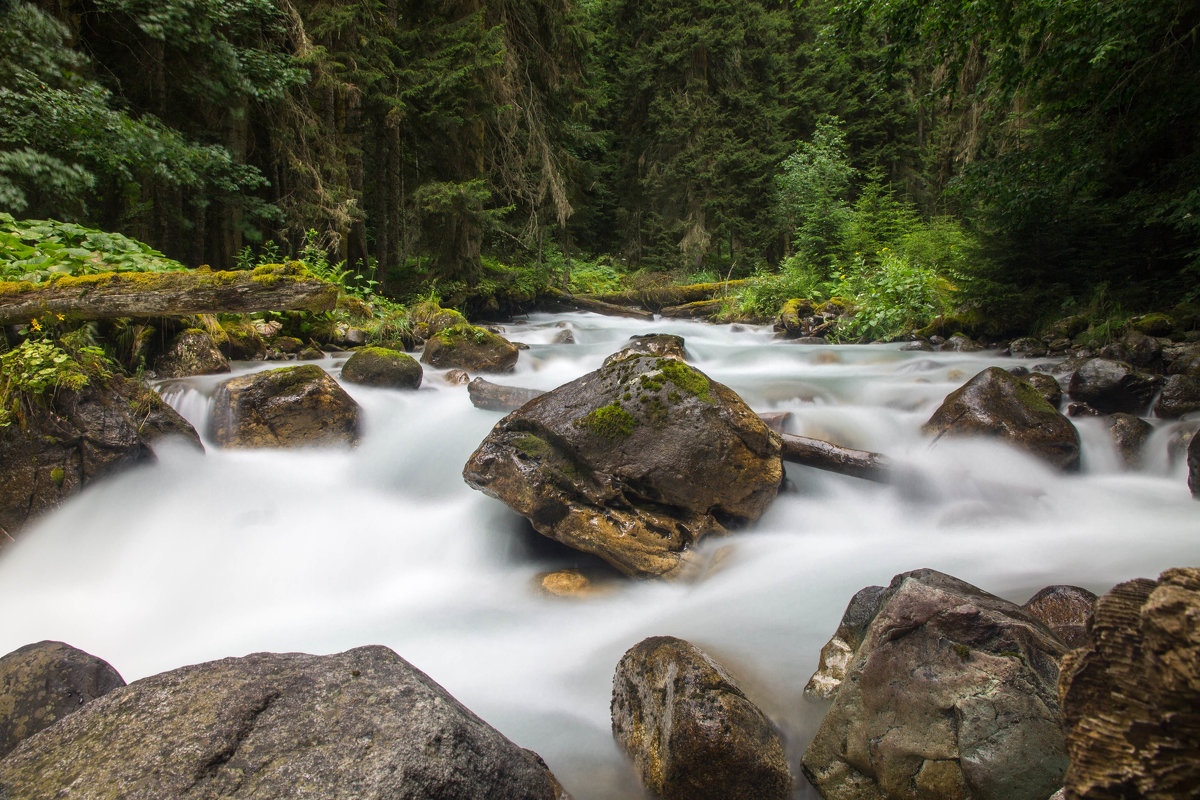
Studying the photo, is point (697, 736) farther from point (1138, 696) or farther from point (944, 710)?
point (1138, 696)

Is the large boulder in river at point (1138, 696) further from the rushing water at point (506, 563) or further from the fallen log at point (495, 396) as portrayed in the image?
the fallen log at point (495, 396)

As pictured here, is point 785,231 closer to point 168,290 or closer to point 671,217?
point 671,217

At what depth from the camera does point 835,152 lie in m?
19.2

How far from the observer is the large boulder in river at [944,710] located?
1872 millimetres

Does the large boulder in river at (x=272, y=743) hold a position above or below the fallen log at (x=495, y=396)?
above

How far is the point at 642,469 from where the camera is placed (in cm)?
412

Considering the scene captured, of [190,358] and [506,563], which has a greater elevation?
[190,358]

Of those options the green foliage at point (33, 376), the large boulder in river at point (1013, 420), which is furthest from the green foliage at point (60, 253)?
the large boulder in river at point (1013, 420)

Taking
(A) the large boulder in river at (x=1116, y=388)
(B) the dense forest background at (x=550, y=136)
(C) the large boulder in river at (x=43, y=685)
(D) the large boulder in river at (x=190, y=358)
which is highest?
(B) the dense forest background at (x=550, y=136)

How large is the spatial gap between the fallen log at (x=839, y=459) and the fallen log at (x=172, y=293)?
4765mm

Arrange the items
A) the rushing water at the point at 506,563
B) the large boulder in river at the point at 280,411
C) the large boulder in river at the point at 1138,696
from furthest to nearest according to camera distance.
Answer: the large boulder in river at the point at 280,411, the rushing water at the point at 506,563, the large boulder in river at the point at 1138,696

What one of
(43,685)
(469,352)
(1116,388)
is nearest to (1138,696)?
(43,685)

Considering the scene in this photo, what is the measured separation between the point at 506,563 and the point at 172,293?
13.3 ft

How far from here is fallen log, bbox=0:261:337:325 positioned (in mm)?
4930
